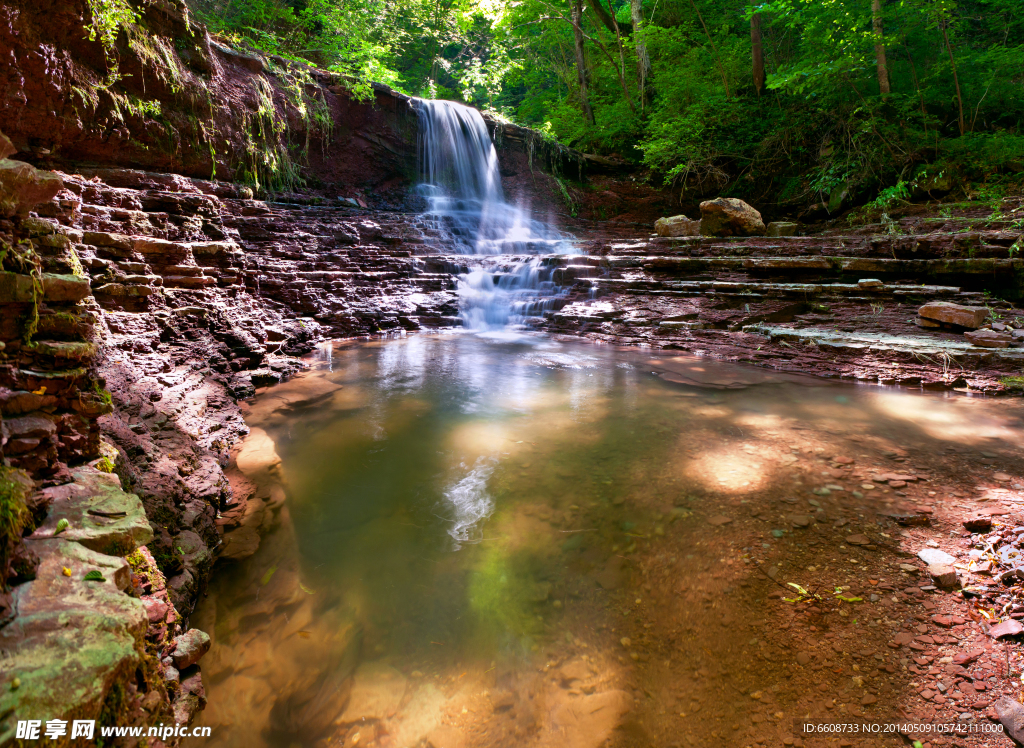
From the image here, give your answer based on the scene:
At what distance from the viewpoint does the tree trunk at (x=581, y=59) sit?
1642 centimetres

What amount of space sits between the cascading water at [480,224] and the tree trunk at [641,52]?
6062mm

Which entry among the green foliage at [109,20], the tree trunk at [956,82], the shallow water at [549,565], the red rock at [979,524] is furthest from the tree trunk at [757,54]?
the red rock at [979,524]

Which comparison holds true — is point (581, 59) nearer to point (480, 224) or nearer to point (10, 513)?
point (480, 224)

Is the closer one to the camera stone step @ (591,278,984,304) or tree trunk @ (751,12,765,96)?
stone step @ (591,278,984,304)

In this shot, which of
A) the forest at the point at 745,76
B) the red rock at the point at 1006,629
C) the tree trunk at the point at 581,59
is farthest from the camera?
the tree trunk at the point at 581,59

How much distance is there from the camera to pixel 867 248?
741cm

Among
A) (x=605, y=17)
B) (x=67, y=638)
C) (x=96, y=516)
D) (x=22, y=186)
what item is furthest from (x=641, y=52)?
(x=67, y=638)

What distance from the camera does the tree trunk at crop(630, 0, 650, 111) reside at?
15.1 m

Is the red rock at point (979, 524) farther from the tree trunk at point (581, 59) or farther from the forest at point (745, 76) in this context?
the tree trunk at point (581, 59)

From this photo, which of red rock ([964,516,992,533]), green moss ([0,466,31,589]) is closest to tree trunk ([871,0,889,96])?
red rock ([964,516,992,533])

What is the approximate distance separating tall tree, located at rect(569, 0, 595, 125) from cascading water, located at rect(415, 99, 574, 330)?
518 cm

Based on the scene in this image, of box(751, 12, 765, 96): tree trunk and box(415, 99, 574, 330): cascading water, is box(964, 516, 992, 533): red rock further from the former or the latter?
box(751, 12, 765, 96): tree trunk

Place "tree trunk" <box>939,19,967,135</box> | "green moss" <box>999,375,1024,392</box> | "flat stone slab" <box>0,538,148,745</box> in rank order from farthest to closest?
"tree trunk" <box>939,19,967,135</box> → "green moss" <box>999,375,1024,392</box> → "flat stone slab" <box>0,538,148,745</box>

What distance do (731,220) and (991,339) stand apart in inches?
247
